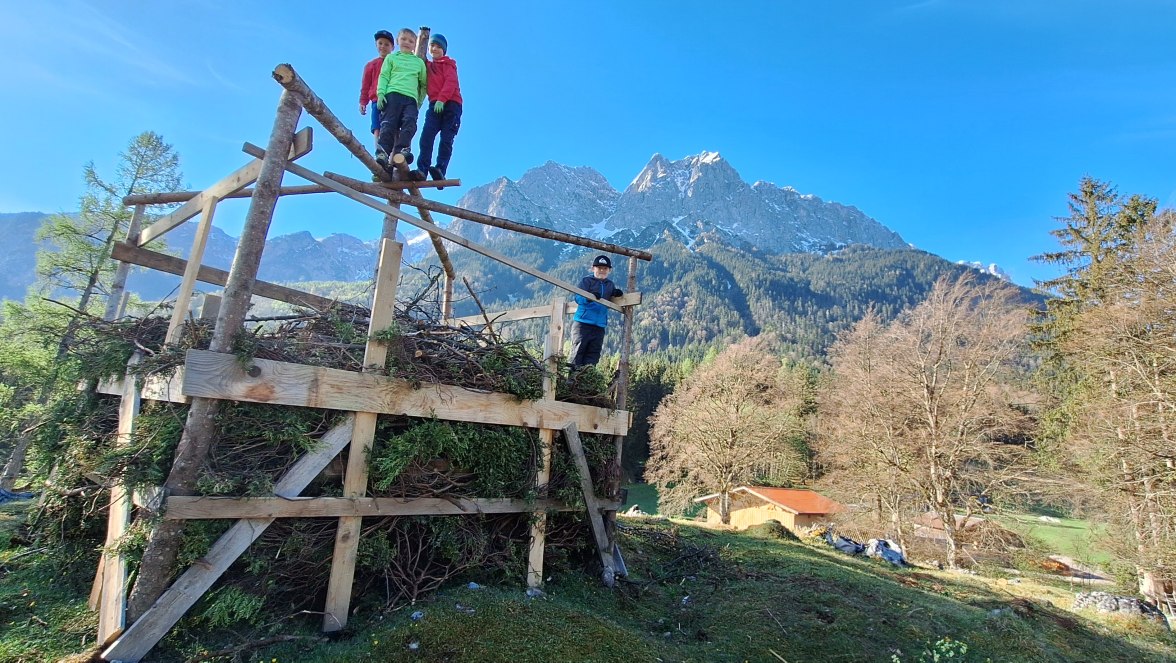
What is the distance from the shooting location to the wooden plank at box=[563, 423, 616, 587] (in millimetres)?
5934

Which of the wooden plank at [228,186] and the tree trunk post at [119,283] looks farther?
the tree trunk post at [119,283]

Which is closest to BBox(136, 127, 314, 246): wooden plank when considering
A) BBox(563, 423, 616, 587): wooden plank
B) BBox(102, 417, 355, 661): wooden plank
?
BBox(102, 417, 355, 661): wooden plank

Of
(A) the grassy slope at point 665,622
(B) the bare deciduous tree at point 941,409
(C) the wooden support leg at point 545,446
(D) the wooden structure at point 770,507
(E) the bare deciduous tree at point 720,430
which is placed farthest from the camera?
(D) the wooden structure at point 770,507

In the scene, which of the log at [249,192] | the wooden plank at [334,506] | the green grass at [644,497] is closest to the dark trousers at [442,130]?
the log at [249,192]

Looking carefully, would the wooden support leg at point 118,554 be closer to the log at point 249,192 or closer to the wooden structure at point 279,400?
the wooden structure at point 279,400

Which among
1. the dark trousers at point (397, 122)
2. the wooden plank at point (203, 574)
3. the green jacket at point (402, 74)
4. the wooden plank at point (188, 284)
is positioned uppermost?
the green jacket at point (402, 74)

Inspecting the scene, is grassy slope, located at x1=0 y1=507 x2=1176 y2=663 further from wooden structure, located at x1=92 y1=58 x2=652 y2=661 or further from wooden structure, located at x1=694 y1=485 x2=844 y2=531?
wooden structure, located at x1=694 y1=485 x2=844 y2=531

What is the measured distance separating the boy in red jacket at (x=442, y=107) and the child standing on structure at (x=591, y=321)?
239 cm

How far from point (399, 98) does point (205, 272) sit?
2780 millimetres

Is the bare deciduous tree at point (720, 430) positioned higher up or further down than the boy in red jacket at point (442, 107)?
further down

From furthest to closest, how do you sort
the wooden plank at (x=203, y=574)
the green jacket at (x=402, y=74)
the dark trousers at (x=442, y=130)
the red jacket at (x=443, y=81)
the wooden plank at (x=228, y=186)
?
the red jacket at (x=443, y=81) → the dark trousers at (x=442, y=130) → the green jacket at (x=402, y=74) → the wooden plank at (x=228, y=186) → the wooden plank at (x=203, y=574)

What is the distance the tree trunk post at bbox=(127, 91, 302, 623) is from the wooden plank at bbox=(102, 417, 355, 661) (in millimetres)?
121

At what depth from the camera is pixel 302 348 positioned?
4438mm

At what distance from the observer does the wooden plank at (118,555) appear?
11.4ft
